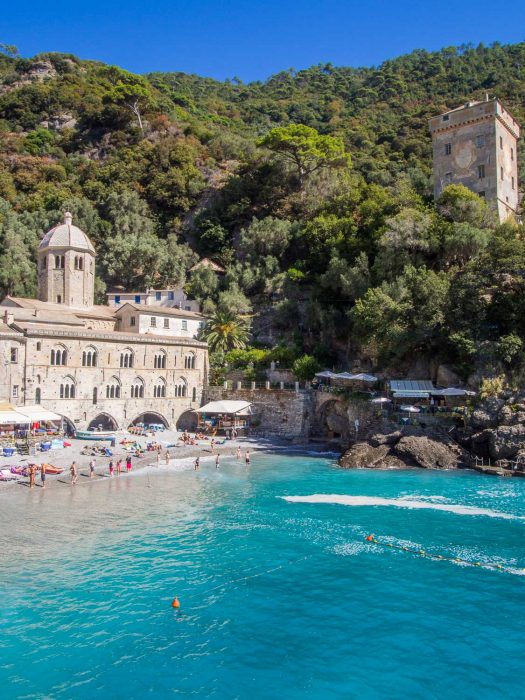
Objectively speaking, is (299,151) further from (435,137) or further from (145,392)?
(145,392)

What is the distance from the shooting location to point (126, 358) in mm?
45875

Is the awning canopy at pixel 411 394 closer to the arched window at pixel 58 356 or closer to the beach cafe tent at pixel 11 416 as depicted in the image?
the arched window at pixel 58 356

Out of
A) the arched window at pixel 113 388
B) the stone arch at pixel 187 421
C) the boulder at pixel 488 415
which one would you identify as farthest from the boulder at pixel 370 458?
the arched window at pixel 113 388

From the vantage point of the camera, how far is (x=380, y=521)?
24312mm

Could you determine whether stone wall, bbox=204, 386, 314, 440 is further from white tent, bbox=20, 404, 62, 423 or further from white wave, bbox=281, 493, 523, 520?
white wave, bbox=281, 493, 523, 520

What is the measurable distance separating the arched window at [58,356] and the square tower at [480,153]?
36.9 meters

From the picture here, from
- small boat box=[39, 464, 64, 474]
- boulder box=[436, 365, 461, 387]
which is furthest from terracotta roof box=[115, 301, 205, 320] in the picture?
boulder box=[436, 365, 461, 387]

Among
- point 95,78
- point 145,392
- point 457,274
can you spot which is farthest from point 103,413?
point 95,78

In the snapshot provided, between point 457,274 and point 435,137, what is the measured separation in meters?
17.6

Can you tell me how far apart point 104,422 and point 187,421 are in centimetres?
710

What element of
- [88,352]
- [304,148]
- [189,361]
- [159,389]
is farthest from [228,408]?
[304,148]

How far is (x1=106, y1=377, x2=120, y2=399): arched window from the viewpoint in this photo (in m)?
44.8

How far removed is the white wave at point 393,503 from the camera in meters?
25.5

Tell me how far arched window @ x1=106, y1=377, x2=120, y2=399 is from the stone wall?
9.57 metres
